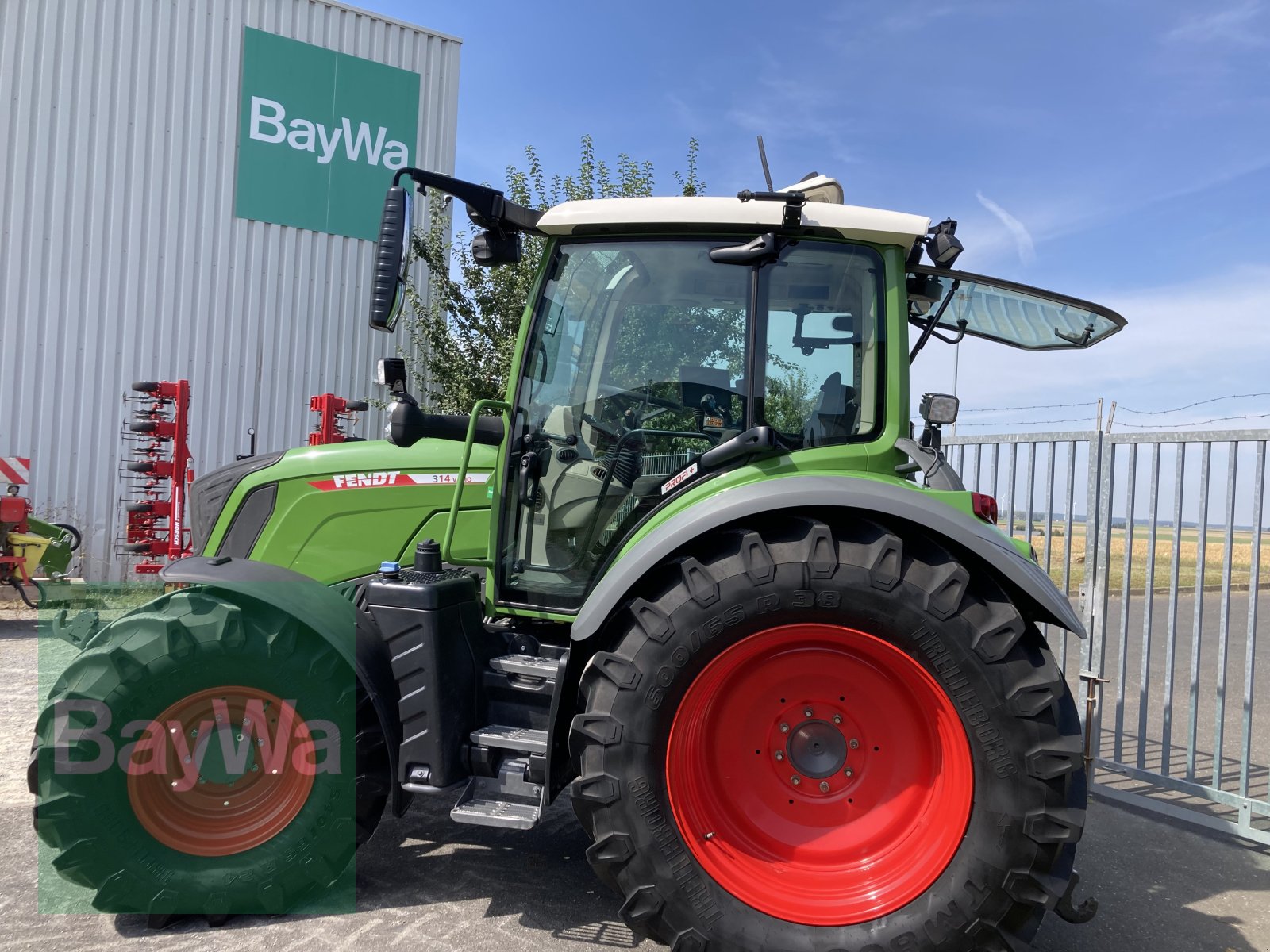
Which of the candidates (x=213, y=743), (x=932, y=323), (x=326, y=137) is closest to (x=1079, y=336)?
(x=932, y=323)

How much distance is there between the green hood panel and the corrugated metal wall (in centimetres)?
751

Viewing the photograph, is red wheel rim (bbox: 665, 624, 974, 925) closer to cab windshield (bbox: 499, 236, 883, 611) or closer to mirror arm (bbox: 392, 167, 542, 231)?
cab windshield (bbox: 499, 236, 883, 611)

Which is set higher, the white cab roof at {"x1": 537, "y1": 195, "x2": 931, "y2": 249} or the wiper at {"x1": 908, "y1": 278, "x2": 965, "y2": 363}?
the white cab roof at {"x1": 537, "y1": 195, "x2": 931, "y2": 249}

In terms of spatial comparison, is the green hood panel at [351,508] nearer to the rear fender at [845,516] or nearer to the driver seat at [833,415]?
the rear fender at [845,516]

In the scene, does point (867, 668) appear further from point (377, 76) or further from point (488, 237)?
point (377, 76)

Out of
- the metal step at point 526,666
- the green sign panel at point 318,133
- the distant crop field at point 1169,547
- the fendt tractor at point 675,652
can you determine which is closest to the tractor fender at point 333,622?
the fendt tractor at point 675,652

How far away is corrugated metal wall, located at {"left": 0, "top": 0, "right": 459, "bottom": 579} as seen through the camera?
970 centimetres

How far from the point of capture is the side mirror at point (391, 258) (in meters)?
2.63

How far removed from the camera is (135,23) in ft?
33.0

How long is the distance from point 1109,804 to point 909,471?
2676 mm

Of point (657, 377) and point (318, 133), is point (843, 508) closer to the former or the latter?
point (657, 377)

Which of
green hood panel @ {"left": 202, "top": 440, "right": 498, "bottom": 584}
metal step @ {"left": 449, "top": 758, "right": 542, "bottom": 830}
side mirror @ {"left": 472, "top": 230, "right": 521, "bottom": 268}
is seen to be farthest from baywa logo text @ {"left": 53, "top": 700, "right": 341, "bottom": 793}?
side mirror @ {"left": 472, "top": 230, "right": 521, "bottom": 268}

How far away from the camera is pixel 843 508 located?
268 cm

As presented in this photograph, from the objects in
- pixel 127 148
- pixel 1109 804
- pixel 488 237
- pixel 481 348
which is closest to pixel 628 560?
pixel 488 237
